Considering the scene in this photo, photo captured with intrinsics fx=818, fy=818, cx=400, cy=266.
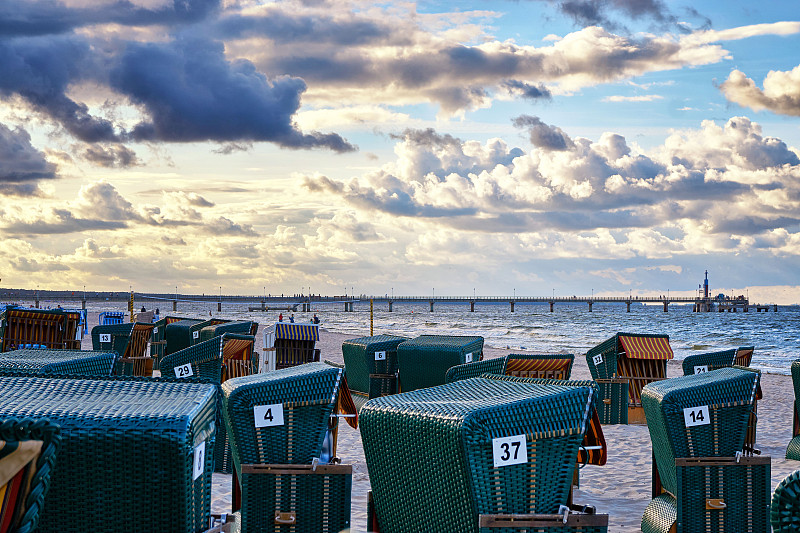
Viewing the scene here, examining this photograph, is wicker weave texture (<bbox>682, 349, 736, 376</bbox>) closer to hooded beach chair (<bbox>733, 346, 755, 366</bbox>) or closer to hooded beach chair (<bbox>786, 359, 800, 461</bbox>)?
hooded beach chair (<bbox>733, 346, 755, 366</bbox>)

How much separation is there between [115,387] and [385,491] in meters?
2.03

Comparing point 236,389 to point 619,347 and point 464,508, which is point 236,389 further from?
point 619,347

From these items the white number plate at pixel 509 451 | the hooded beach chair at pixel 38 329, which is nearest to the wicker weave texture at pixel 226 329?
the hooded beach chair at pixel 38 329

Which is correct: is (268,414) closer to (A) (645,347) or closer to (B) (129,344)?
(A) (645,347)

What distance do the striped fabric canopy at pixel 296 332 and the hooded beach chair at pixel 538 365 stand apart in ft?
18.3

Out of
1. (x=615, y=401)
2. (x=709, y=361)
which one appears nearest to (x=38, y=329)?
(x=615, y=401)

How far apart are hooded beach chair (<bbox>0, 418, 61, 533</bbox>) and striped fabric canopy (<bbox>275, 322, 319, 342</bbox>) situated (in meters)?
13.1

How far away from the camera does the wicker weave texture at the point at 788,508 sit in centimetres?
252

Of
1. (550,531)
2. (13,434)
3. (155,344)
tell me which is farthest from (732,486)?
(155,344)

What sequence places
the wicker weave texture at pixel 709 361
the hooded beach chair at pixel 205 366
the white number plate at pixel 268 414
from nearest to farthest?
the white number plate at pixel 268 414 < the hooded beach chair at pixel 205 366 < the wicker weave texture at pixel 709 361

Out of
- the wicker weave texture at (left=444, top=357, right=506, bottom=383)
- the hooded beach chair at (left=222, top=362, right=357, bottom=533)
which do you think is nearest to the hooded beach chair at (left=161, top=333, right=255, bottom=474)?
the wicker weave texture at (left=444, top=357, right=506, bottom=383)

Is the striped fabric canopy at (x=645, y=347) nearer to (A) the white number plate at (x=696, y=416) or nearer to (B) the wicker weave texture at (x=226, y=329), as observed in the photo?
(B) the wicker weave texture at (x=226, y=329)

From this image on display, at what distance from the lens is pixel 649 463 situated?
11602 mm

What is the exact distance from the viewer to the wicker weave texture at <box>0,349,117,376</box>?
675 centimetres
